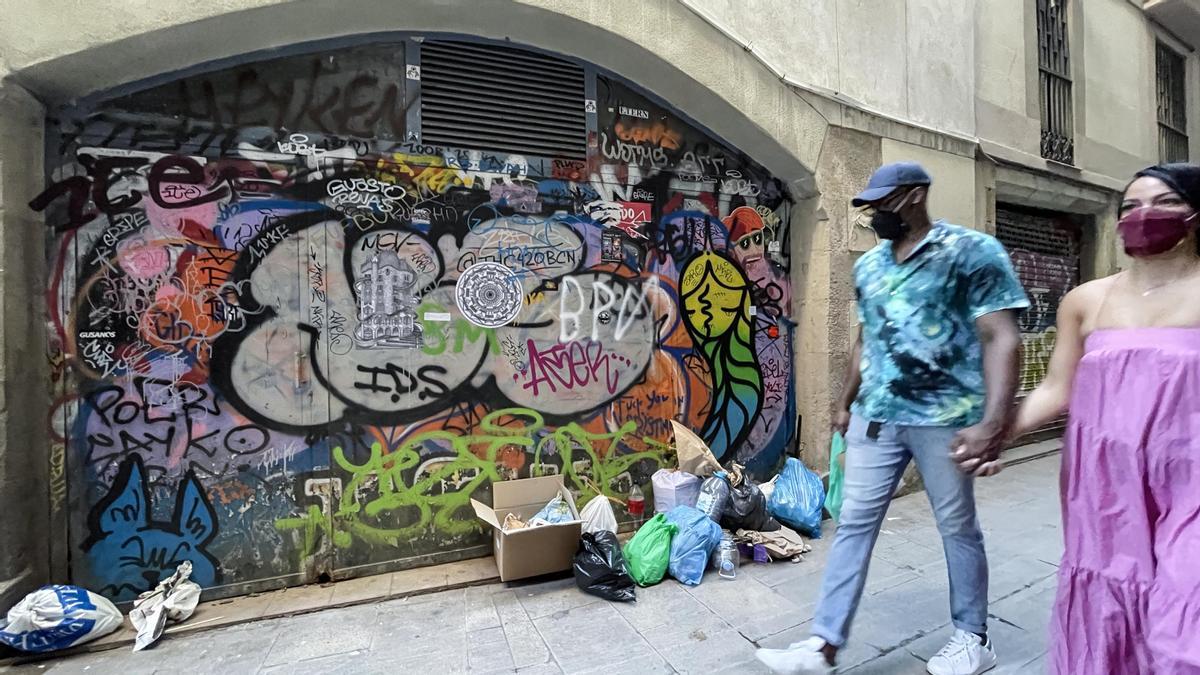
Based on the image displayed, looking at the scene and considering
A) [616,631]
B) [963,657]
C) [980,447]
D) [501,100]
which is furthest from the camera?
[501,100]

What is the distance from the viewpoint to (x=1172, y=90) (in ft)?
30.3

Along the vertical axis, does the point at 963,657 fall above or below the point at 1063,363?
below

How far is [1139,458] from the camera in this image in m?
1.50

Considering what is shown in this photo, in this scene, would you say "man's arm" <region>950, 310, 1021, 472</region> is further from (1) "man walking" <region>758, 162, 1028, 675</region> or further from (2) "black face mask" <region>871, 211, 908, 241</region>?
(2) "black face mask" <region>871, 211, 908, 241</region>

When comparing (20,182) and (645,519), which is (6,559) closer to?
(20,182)

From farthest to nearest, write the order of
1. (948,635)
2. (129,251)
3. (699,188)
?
(699,188), (129,251), (948,635)

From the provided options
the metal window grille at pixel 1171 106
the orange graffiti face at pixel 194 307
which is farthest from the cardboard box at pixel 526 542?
the metal window grille at pixel 1171 106

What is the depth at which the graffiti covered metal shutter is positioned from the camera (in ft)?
22.4

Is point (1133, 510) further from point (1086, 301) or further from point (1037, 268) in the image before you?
point (1037, 268)

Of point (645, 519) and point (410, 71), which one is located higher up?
point (410, 71)

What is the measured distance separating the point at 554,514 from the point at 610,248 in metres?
2.00

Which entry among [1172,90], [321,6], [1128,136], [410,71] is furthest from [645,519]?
[1172,90]

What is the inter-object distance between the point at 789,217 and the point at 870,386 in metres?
2.97

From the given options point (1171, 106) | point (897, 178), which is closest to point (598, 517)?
point (897, 178)
